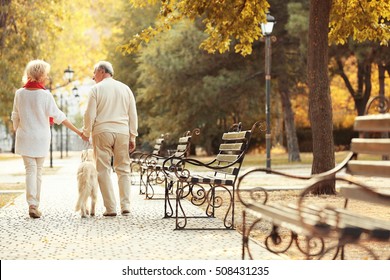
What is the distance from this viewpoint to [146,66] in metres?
38.4

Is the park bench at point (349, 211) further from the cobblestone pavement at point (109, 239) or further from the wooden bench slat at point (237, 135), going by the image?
the wooden bench slat at point (237, 135)

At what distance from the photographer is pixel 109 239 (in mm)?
9180

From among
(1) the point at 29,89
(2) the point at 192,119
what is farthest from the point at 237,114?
(1) the point at 29,89

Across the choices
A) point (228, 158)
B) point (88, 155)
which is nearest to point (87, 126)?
point (88, 155)

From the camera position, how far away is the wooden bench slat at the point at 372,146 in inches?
251

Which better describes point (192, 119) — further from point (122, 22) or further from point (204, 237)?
point (204, 237)

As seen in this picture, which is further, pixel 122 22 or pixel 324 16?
pixel 122 22

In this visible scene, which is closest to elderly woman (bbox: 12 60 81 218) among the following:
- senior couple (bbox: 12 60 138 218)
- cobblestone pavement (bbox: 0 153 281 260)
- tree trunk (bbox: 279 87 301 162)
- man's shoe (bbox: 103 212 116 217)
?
senior couple (bbox: 12 60 138 218)

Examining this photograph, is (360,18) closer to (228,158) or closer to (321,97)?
(321,97)

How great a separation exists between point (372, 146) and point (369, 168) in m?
0.18

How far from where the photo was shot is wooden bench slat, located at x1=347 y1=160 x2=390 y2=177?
20.7 ft

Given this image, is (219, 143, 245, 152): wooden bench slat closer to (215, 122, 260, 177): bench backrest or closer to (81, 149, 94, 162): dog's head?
(215, 122, 260, 177): bench backrest

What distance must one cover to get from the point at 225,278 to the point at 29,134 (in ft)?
21.0

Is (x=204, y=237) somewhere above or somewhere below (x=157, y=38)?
below
